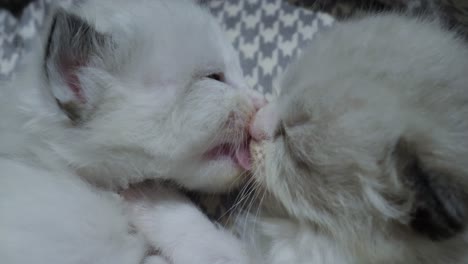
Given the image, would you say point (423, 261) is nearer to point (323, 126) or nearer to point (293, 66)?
point (323, 126)

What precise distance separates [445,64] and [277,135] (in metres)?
0.40

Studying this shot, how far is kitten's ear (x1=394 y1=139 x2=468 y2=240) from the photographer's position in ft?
2.89

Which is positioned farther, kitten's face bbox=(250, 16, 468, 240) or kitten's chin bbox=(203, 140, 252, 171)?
kitten's chin bbox=(203, 140, 252, 171)

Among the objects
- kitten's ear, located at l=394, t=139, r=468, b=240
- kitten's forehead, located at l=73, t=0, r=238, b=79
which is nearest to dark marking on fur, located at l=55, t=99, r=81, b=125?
kitten's forehead, located at l=73, t=0, r=238, b=79

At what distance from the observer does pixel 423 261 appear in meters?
1.02

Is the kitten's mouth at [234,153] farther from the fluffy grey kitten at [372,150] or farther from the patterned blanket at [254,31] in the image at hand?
the patterned blanket at [254,31]

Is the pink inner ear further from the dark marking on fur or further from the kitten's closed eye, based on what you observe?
the kitten's closed eye

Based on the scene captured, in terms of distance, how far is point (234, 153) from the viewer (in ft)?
4.10

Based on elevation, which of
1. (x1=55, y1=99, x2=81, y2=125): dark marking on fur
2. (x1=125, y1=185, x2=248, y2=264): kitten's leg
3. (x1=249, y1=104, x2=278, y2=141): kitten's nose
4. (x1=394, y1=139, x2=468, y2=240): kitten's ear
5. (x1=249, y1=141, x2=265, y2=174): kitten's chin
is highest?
(x1=394, y1=139, x2=468, y2=240): kitten's ear

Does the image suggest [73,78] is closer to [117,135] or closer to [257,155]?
[117,135]

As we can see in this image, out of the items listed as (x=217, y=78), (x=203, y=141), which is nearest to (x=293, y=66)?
(x=217, y=78)

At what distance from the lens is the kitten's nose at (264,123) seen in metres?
1.18

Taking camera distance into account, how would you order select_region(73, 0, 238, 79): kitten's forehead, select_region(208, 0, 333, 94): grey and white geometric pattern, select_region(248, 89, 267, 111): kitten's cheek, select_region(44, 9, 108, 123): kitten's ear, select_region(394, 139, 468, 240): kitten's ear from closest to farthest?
1. select_region(394, 139, 468, 240): kitten's ear
2. select_region(44, 9, 108, 123): kitten's ear
3. select_region(73, 0, 238, 79): kitten's forehead
4. select_region(248, 89, 267, 111): kitten's cheek
5. select_region(208, 0, 333, 94): grey and white geometric pattern

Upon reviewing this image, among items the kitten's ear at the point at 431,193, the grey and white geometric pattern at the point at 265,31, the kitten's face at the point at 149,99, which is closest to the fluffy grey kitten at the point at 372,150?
the kitten's ear at the point at 431,193
